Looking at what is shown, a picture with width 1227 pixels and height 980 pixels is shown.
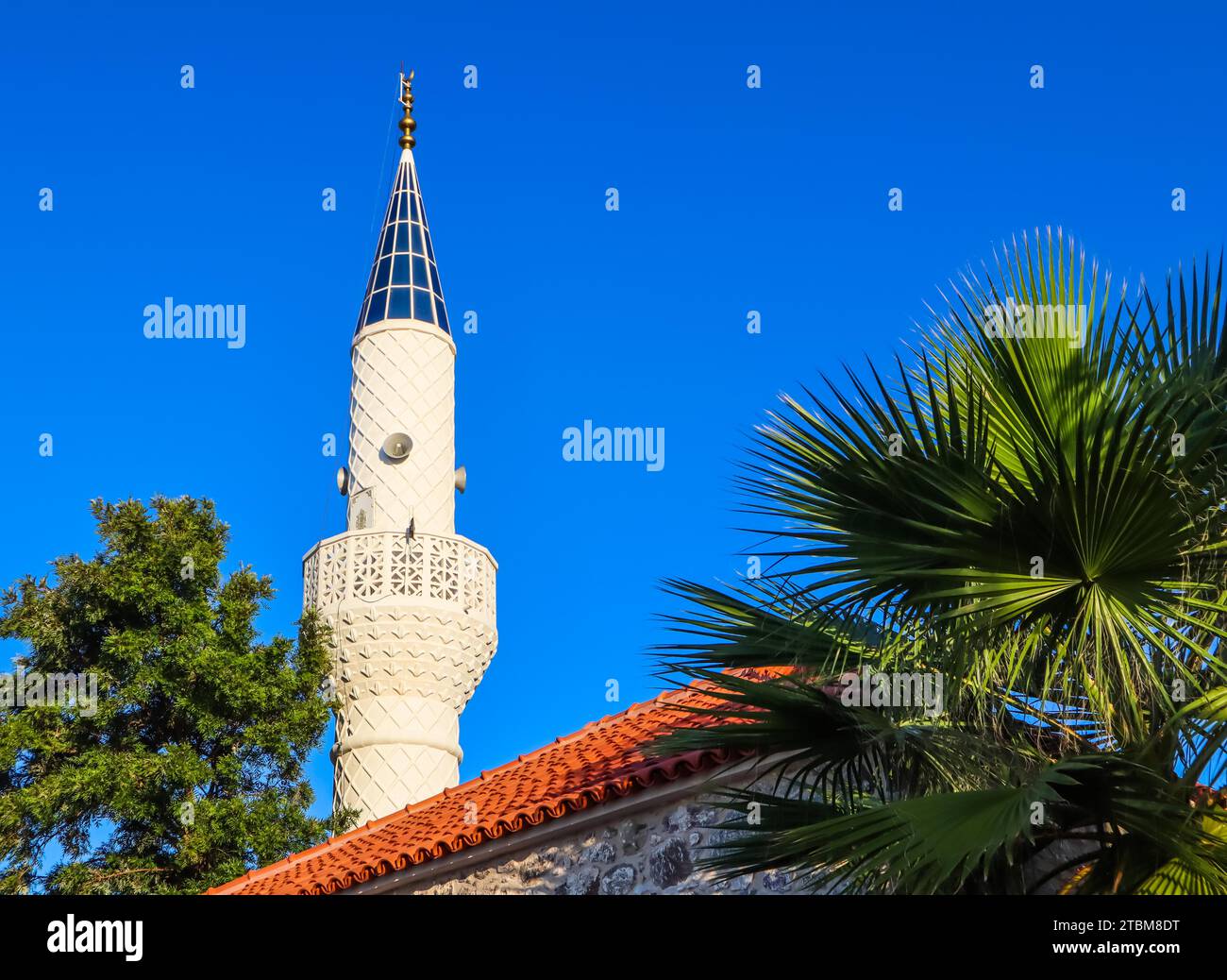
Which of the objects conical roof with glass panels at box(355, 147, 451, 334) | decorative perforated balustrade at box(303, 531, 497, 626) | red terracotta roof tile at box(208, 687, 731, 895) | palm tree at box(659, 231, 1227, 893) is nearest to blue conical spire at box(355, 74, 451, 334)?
conical roof with glass panels at box(355, 147, 451, 334)

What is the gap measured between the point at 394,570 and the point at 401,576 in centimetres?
14

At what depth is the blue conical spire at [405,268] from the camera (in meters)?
25.4

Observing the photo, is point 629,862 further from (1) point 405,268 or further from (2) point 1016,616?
(1) point 405,268

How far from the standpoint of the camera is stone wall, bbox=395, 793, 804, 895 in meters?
10.4

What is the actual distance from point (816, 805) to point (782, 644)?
0.87 meters

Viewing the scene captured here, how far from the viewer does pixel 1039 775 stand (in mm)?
7098

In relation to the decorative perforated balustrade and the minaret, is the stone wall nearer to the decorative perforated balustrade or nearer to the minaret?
the minaret

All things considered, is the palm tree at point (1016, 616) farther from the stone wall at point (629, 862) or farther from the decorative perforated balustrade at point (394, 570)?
the decorative perforated balustrade at point (394, 570)

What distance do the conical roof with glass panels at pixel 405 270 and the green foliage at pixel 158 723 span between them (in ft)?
18.9

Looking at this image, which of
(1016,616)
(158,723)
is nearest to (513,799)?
(1016,616)

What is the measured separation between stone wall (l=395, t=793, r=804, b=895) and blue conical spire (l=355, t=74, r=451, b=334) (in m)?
15.0

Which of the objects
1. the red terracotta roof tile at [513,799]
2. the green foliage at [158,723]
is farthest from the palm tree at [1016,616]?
the green foliage at [158,723]
